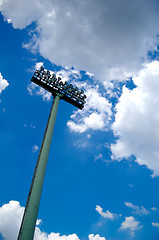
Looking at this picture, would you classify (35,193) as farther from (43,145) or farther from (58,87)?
(58,87)

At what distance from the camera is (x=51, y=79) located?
21359mm

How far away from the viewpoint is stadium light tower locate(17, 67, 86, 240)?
415 inches

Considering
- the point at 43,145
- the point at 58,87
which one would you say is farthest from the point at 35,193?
the point at 58,87

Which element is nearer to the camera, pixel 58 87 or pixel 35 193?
pixel 35 193

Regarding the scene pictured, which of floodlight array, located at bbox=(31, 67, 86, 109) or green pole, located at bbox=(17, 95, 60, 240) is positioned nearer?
green pole, located at bbox=(17, 95, 60, 240)

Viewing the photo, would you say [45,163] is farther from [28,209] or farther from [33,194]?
[28,209]

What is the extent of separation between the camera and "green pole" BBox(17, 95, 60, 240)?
1023 centimetres

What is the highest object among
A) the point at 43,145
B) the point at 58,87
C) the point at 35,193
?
the point at 58,87

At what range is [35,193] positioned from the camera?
11953 millimetres

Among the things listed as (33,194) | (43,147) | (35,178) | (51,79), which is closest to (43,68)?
(51,79)

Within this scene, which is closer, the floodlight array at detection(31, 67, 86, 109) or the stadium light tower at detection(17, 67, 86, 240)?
the stadium light tower at detection(17, 67, 86, 240)

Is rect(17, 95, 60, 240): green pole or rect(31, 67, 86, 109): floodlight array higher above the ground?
rect(31, 67, 86, 109): floodlight array

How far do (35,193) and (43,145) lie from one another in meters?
4.61

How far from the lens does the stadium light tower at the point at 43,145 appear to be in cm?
1055
